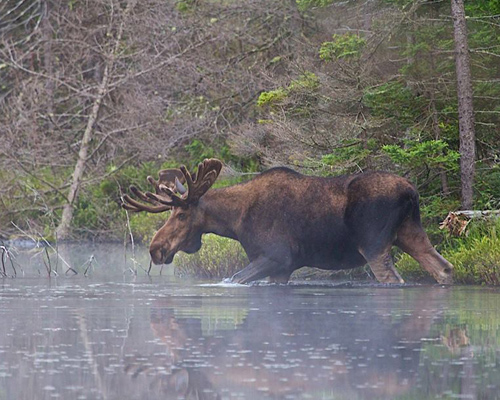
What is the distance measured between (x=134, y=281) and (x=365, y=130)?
4.60 meters

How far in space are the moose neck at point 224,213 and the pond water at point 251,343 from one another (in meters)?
1.22

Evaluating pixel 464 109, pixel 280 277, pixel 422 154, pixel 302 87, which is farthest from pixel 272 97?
pixel 280 277

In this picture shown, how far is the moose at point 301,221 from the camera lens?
53.2 feet

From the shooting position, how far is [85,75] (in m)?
38.4

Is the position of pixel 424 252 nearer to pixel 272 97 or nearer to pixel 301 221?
pixel 301 221

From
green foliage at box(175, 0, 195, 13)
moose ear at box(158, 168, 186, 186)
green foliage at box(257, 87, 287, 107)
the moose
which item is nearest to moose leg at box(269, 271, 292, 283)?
the moose

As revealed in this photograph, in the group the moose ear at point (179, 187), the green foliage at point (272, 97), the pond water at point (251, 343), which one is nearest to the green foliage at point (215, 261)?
the moose ear at point (179, 187)

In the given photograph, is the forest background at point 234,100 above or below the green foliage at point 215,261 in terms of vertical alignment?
above

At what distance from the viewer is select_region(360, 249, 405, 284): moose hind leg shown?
16.2 meters

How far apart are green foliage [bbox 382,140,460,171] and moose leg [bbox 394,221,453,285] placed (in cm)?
168

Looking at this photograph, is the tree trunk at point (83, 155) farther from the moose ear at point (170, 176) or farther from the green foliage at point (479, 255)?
the green foliage at point (479, 255)

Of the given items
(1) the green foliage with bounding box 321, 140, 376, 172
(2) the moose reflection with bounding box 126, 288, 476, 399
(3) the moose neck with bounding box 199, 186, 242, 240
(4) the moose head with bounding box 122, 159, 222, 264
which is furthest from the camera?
(1) the green foliage with bounding box 321, 140, 376, 172

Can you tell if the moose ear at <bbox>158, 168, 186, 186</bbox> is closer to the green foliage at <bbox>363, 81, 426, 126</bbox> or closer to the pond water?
the pond water

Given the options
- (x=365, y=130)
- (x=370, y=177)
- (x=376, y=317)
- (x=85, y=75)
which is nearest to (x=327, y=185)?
(x=370, y=177)
